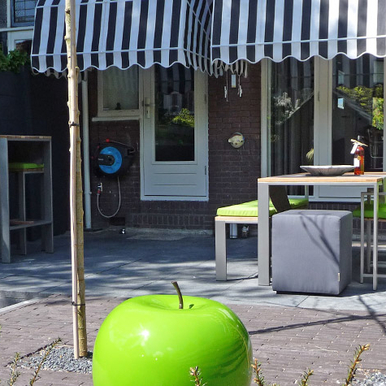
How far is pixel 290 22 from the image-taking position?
7941 millimetres

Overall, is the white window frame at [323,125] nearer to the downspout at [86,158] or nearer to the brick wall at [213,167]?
the brick wall at [213,167]

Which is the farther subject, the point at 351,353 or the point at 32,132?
the point at 32,132

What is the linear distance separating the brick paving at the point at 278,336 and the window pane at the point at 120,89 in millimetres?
5138

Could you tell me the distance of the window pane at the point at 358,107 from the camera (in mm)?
9203

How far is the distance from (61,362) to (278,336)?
1.47 metres

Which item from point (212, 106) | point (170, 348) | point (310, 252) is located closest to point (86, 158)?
point (212, 106)

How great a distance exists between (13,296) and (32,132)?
3934 mm

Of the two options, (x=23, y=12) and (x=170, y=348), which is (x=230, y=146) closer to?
(x=23, y=12)

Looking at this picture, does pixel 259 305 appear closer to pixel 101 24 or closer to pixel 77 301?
pixel 77 301

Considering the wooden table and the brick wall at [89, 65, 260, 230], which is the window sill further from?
the wooden table

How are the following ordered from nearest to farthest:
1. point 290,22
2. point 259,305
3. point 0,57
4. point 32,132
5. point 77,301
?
1. point 77,301
2. point 259,305
3. point 290,22
4. point 0,57
5. point 32,132

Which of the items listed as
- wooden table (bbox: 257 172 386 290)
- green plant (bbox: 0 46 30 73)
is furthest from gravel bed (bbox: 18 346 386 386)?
green plant (bbox: 0 46 30 73)

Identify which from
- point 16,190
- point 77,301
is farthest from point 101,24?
point 77,301

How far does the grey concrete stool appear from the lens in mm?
5633
